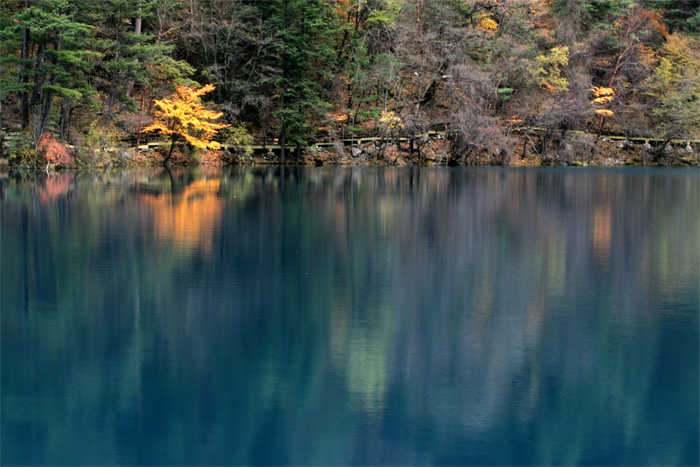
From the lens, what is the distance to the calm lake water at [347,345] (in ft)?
15.0

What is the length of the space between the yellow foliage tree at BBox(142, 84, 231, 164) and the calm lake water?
2219 cm

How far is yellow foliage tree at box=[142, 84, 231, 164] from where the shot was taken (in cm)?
3519

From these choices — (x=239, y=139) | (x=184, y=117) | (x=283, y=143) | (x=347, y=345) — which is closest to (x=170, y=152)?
(x=184, y=117)

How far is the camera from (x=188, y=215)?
16.0 metres

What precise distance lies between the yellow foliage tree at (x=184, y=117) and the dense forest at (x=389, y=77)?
173 millimetres

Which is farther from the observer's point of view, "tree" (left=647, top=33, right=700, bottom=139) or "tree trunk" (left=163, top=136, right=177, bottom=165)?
"tree" (left=647, top=33, right=700, bottom=139)

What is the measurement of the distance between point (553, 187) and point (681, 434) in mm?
22155

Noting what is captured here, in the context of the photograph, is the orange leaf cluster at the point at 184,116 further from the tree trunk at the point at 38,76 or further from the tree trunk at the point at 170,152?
the tree trunk at the point at 38,76

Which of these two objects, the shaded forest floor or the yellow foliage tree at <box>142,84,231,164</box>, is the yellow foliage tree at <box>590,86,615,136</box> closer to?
the shaded forest floor

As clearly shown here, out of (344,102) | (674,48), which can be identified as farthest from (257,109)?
(674,48)

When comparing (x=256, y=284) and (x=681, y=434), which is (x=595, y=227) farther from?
(x=681, y=434)

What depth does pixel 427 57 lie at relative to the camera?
42812 mm

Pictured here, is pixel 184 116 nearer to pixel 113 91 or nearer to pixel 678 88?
pixel 113 91

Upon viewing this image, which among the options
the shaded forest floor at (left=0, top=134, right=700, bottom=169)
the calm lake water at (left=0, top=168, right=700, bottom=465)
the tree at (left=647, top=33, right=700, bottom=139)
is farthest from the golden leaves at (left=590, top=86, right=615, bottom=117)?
the calm lake water at (left=0, top=168, right=700, bottom=465)
